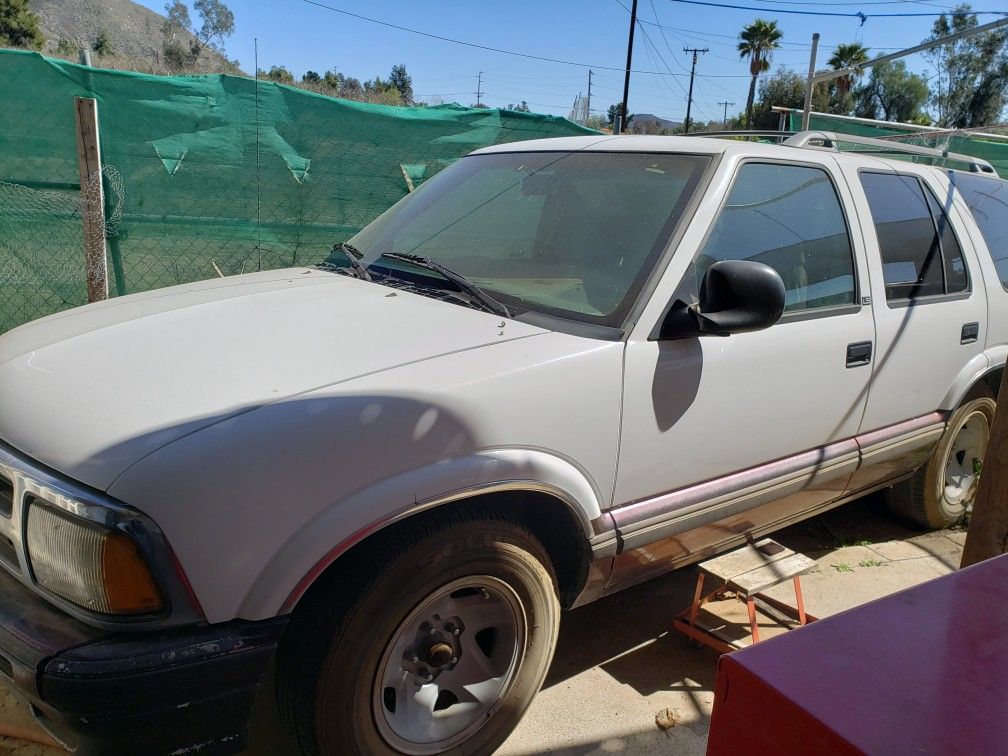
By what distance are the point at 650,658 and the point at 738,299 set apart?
1543 millimetres

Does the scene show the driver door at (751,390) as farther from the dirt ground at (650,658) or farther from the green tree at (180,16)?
the green tree at (180,16)

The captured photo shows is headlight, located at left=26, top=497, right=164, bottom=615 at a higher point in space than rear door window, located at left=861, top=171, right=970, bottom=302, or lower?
lower

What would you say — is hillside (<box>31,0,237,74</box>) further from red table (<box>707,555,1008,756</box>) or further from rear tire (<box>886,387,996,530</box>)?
red table (<box>707,555,1008,756</box>)

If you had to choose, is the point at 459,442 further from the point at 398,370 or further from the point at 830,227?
Answer: the point at 830,227

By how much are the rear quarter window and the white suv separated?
59cm

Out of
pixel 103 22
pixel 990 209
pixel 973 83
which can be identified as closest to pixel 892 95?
pixel 973 83

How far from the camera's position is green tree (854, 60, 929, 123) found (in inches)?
1912

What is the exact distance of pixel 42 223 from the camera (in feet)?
18.0

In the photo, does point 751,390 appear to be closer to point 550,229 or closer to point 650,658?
point 550,229

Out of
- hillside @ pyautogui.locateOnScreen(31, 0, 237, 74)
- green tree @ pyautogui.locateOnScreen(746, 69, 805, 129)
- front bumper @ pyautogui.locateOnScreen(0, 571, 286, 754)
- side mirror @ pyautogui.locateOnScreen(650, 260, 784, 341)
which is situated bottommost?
front bumper @ pyautogui.locateOnScreen(0, 571, 286, 754)

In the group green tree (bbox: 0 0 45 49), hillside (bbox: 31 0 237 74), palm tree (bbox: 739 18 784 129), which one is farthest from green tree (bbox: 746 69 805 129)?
hillside (bbox: 31 0 237 74)

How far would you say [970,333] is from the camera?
12.2 feet

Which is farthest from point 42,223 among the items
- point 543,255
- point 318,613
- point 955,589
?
point 955,589

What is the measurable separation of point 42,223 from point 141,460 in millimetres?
4711
